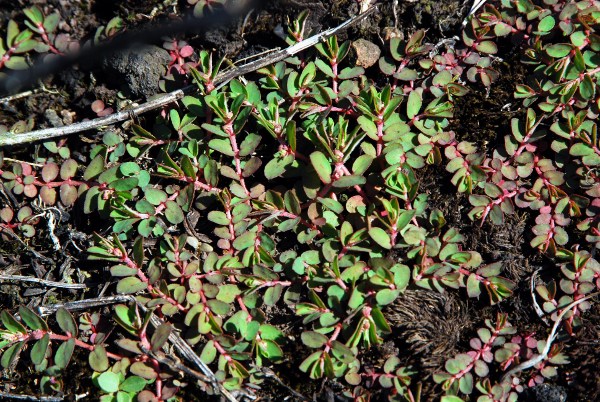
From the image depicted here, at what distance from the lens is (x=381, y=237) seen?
2258mm

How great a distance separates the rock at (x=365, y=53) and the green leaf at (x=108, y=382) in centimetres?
159

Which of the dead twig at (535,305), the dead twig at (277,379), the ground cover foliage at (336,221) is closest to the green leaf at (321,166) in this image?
the ground cover foliage at (336,221)

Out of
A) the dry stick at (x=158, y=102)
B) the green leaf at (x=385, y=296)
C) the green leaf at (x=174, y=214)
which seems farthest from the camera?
the dry stick at (x=158, y=102)

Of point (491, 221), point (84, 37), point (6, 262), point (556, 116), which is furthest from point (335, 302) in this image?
point (84, 37)

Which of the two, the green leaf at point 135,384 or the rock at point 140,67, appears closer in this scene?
the green leaf at point 135,384

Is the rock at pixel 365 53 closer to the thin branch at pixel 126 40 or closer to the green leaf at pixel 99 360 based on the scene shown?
the thin branch at pixel 126 40

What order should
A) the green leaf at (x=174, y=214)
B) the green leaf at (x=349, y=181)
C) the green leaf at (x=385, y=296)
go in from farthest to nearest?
the green leaf at (x=174, y=214) → the green leaf at (x=349, y=181) → the green leaf at (x=385, y=296)

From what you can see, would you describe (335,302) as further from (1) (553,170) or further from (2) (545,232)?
(1) (553,170)

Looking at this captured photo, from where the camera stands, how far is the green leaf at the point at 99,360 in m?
2.25

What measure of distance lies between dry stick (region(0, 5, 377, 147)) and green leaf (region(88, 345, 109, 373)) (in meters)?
0.92

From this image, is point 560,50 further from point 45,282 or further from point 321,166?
point 45,282

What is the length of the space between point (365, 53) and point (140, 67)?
0.96m

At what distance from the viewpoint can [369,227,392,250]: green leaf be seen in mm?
2246

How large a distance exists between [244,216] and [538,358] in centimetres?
121
